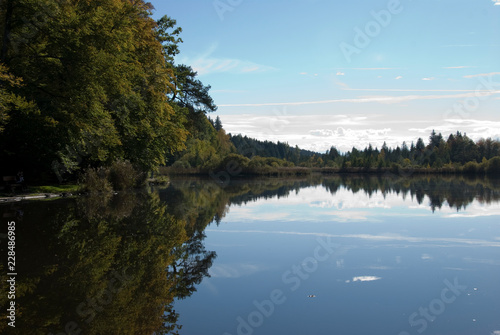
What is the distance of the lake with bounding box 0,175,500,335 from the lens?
5.21 m

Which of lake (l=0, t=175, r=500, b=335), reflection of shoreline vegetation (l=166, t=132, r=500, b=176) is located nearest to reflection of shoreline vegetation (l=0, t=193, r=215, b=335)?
lake (l=0, t=175, r=500, b=335)

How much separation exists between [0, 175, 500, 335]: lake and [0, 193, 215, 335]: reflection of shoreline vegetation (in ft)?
0.08

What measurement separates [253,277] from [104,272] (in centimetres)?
257

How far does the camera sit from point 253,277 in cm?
732

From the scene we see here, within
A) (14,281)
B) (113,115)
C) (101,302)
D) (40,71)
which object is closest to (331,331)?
(101,302)

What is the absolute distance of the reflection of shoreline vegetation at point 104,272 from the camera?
17.1ft

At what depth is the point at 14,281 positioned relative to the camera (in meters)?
6.55

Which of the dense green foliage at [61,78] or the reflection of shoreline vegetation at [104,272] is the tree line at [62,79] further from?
the reflection of shoreline vegetation at [104,272]

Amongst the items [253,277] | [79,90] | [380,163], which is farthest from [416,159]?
[253,277]

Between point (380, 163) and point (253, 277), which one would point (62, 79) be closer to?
point (253, 277)

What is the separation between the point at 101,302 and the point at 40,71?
1693cm

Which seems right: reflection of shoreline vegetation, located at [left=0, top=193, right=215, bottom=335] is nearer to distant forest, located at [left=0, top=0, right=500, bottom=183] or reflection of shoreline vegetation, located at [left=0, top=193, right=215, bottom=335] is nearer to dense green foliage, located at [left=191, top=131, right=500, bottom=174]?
distant forest, located at [left=0, top=0, right=500, bottom=183]

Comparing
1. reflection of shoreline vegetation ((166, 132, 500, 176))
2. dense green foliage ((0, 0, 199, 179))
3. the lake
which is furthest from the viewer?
reflection of shoreline vegetation ((166, 132, 500, 176))

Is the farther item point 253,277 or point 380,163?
point 380,163
